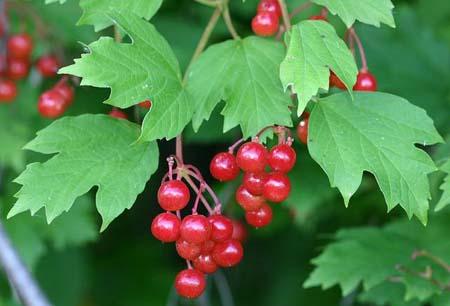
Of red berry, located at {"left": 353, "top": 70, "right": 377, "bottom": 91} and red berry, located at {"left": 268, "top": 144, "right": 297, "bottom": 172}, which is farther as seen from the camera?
red berry, located at {"left": 353, "top": 70, "right": 377, "bottom": 91}

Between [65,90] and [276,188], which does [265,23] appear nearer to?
[276,188]

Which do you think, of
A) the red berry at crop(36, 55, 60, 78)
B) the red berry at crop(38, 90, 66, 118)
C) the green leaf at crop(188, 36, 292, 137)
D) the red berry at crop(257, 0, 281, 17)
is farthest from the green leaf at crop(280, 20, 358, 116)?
the red berry at crop(36, 55, 60, 78)

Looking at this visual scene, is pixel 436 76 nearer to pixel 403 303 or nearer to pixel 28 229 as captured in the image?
pixel 403 303

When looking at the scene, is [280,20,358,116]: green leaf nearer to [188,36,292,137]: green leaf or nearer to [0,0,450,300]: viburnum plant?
[0,0,450,300]: viburnum plant

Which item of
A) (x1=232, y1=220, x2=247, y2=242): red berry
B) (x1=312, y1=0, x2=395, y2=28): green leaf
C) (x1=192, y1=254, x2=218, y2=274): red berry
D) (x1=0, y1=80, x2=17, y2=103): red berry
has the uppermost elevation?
(x1=312, y1=0, x2=395, y2=28): green leaf

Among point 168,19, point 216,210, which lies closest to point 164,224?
point 216,210

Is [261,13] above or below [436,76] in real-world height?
above

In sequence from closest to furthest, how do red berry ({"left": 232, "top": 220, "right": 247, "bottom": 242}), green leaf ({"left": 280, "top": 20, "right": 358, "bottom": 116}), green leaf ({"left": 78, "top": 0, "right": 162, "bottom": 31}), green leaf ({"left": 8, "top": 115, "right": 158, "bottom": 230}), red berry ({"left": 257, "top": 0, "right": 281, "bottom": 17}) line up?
green leaf ({"left": 280, "top": 20, "right": 358, "bottom": 116})
green leaf ({"left": 8, "top": 115, "right": 158, "bottom": 230})
green leaf ({"left": 78, "top": 0, "right": 162, "bottom": 31})
red berry ({"left": 257, "top": 0, "right": 281, "bottom": 17})
red berry ({"left": 232, "top": 220, "right": 247, "bottom": 242})
